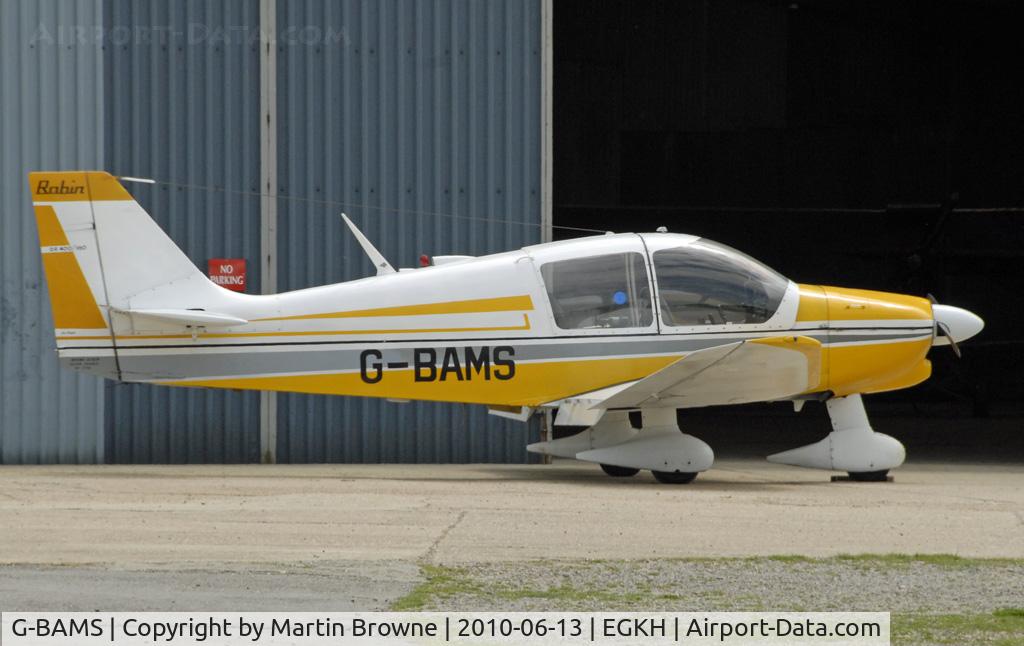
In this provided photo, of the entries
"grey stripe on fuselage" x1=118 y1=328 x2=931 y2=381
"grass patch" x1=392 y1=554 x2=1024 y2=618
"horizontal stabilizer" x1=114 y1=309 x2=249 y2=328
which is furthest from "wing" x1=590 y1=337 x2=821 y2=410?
"grass patch" x1=392 y1=554 x2=1024 y2=618

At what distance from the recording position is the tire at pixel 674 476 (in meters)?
11.8

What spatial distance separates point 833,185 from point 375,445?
22.1 metres

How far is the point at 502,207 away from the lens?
14.1 meters

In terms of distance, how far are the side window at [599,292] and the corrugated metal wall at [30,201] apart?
16.7ft

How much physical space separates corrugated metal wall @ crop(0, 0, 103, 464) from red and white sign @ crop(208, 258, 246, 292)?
5.18 ft

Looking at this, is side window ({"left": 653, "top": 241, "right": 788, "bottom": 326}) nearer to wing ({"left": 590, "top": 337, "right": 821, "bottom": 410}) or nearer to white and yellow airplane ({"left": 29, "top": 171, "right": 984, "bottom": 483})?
white and yellow airplane ({"left": 29, "top": 171, "right": 984, "bottom": 483})

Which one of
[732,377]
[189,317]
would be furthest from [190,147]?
[732,377]

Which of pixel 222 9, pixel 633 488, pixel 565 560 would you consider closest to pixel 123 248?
pixel 222 9

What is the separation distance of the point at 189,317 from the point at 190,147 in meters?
3.18

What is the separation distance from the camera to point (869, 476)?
12250mm

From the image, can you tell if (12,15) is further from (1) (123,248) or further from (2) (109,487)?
(2) (109,487)

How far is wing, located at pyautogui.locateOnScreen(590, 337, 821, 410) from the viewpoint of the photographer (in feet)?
36.3

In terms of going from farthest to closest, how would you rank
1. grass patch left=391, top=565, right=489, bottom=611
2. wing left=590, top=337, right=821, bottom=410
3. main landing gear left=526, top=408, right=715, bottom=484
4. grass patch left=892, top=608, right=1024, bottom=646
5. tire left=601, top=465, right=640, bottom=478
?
1. tire left=601, top=465, right=640, bottom=478
2. main landing gear left=526, top=408, right=715, bottom=484
3. wing left=590, top=337, right=821, bottom=410
4. grass patch left=391, top=565, right=489, bottom=611
5. grass patch left=892, top=608, right=1024, bottom=646

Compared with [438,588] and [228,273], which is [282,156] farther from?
[438,588]
